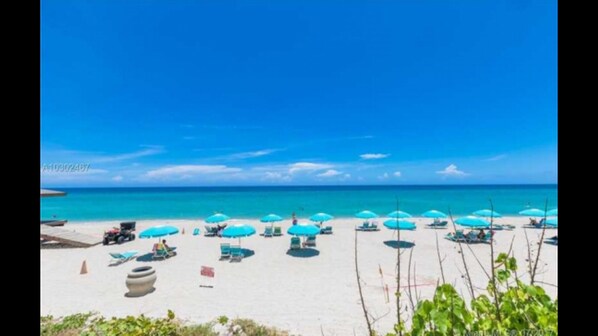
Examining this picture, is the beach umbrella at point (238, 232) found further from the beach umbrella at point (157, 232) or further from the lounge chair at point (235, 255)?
the beach umbrella at point (157, 232)

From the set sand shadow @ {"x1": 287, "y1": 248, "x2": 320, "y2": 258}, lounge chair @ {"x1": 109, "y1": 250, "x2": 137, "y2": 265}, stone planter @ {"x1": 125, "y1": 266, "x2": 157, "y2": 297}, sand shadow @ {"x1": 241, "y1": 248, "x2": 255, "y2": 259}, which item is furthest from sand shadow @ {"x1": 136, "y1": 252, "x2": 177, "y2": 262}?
sand shadow @ {"x1": 287, "y1": 248, "x2": 320, "y2": 258}

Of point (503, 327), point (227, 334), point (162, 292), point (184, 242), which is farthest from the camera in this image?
point (184, 242)

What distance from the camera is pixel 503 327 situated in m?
1.94

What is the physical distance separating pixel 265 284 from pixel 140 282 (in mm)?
4009

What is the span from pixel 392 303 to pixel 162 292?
7.32m

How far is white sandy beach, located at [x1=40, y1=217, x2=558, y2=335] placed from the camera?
6734mm

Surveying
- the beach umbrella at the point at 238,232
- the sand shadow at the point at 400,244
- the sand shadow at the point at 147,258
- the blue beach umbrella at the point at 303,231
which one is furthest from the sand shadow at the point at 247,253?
the sand shadow at the point at 400,244

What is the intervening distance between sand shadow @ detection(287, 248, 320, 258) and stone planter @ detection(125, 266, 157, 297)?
6.61 metres

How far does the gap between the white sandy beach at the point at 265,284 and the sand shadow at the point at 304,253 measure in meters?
0.19

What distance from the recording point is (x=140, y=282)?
794 cm

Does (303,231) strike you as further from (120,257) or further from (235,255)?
(120,257)

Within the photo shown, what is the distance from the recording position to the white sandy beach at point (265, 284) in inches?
265
